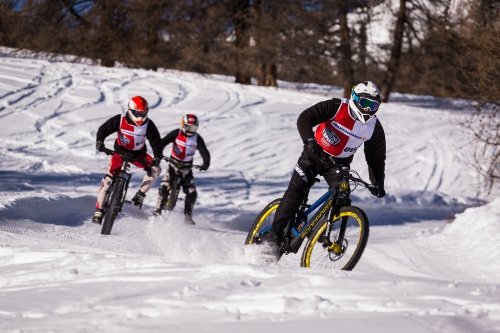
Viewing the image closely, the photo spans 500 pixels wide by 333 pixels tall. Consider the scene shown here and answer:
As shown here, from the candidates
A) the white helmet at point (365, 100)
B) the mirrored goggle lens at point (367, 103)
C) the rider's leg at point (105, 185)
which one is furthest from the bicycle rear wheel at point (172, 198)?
the mirrored goggle lens at point (367, 103)

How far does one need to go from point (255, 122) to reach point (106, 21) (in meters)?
13.7

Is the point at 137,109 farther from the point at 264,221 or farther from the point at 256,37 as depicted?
the point at 256,37

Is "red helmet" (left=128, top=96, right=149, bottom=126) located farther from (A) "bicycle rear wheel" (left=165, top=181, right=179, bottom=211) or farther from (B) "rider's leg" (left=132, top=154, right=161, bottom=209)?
(A) "bicycle rear wheel" (left=165, top=181, right=179, bottom=211)

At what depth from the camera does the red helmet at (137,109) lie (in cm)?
862

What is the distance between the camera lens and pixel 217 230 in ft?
34.1

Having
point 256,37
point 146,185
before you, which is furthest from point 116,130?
point 256,37

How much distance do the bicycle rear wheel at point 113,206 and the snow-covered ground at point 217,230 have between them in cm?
23

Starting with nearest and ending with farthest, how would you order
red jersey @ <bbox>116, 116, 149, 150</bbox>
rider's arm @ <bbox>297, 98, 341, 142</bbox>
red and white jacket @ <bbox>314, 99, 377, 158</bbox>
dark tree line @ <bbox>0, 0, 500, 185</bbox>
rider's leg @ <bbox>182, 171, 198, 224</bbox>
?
rider's arm @ <bbox>297, 98, 341, 142</bbox> < red and white jacket @ <bbox>314, 99, 377, 158</bbox> < red jersey @ <bbox>116, 116, 149, 150</bbox> < rider's leg @ <bbox>182, 171, 198, 224</bbox> < dark tree line @ <bbox>0, 0, 500, 185</bbox>

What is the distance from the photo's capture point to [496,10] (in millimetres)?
13500

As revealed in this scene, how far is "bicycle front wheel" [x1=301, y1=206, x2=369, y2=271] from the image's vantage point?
228 inches

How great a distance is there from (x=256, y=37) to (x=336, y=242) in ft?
69.0

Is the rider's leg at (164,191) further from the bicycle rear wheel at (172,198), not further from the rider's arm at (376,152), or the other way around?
the rider's arm at (376,152)

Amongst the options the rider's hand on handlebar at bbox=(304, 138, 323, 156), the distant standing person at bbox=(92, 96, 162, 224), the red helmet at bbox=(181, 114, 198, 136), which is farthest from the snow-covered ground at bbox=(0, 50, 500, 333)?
the red helmet at bbox=(181, 114, 198, 136)

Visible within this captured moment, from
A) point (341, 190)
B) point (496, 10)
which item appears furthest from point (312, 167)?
point (496, 10)
